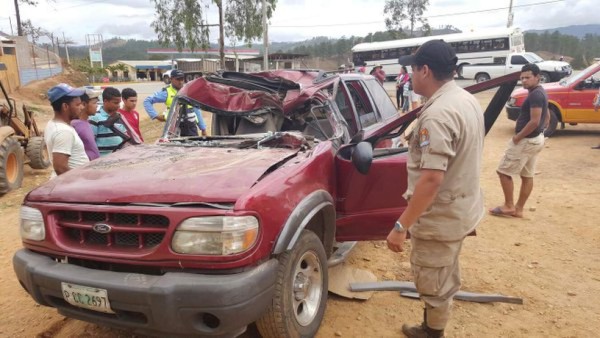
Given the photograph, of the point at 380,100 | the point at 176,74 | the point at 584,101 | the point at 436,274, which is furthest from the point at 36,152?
the point at 584,101

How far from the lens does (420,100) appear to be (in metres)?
14.1

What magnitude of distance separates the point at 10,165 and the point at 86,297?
6.32 m

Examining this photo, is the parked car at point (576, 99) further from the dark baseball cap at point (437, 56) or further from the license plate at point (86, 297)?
the license plate at point (86, 297)

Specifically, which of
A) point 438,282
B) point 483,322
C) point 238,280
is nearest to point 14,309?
point 238,280

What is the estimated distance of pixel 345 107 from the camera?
160 inches

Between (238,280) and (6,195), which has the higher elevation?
(238,280)

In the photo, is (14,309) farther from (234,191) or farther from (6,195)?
(6,195)

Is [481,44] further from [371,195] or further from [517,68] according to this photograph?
[371,195]

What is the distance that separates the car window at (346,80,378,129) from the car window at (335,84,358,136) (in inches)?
6.1

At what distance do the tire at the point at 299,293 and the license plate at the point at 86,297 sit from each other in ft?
2.63

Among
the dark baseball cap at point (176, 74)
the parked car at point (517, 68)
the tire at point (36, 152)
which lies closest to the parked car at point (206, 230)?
the dark baseball cap at point (176, 74)

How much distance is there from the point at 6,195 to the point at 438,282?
23.0ft

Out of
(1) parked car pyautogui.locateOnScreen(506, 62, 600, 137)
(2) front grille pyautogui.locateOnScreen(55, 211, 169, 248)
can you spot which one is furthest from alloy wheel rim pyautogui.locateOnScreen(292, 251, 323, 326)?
(1) parked car pyautogui.locateOnScreen(506, 62, 600, 137)

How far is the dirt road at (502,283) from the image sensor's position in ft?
9.82
